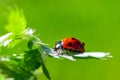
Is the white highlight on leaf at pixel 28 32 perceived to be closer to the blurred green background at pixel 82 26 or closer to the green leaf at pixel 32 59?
the green leaf at pixel 32 59

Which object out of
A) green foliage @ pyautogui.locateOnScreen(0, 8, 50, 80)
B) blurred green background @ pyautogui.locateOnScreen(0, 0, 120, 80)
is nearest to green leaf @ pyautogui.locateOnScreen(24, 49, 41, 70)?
green foliage @ pyautogui.locateOnScreen(0, 8, 50, 80)

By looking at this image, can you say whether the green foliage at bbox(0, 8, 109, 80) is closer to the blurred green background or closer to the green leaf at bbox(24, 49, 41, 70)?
the green leaf at bbox(24, 49, 41, 70)

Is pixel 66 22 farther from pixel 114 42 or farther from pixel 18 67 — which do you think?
pixel 18 67

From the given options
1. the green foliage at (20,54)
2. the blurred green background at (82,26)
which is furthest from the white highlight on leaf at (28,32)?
the blurred green background at (82,26)

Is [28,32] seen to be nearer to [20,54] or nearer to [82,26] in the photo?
[20,54]

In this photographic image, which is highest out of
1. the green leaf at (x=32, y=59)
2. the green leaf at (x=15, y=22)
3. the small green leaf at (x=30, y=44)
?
the green leaf at (x=15, y=22)

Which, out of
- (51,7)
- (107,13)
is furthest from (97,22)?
(51,7)
